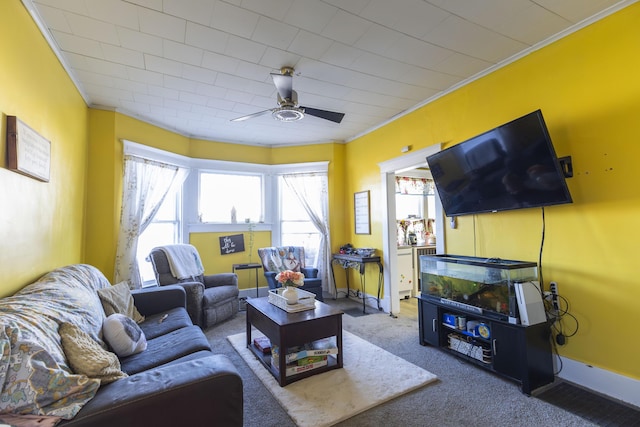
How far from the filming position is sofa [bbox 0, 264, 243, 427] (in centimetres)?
112

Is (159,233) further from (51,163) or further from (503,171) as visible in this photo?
(503,171)

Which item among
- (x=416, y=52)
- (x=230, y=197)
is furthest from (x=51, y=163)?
(x=416, y=52)

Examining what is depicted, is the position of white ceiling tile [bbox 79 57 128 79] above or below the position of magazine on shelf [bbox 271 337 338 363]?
above

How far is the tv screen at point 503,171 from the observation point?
2.16 meters

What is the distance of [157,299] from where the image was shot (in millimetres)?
2887

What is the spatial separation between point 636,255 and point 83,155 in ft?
16.9

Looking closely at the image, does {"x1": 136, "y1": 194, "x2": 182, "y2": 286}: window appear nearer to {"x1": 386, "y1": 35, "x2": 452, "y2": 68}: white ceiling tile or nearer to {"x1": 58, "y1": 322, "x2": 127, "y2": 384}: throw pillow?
{"x1": 58, "y1": 322, "x2": 127, "y2": 384}: throw pillow

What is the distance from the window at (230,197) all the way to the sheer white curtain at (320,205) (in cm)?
61

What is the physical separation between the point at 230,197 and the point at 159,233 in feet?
4.11

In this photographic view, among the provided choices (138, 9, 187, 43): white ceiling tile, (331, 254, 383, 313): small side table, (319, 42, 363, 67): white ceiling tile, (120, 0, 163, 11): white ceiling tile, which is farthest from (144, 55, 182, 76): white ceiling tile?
(331, 254, 383, 313): small side table

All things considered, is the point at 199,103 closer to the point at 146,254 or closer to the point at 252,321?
the point at 146,254

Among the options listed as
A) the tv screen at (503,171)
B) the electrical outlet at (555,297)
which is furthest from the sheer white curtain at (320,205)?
the electrical outlet at (555,297)

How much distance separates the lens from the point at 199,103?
Result: 11.7ft

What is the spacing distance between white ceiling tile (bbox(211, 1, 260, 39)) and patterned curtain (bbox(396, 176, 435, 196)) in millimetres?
3726
